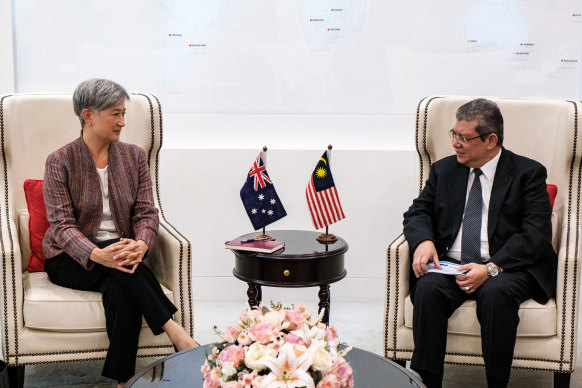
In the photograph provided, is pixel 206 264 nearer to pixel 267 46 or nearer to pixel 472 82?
pixel 267 46

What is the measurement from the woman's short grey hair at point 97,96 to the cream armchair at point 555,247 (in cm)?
128

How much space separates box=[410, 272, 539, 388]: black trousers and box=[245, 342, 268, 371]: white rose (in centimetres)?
123

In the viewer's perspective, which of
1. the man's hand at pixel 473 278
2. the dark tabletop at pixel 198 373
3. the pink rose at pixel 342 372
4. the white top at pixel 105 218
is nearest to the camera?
the pink rose at pixel 342 372

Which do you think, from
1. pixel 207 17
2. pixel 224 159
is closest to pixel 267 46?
pixel 207 17

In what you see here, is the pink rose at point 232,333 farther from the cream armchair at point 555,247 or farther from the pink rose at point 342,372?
the cream armchair at point 555,247

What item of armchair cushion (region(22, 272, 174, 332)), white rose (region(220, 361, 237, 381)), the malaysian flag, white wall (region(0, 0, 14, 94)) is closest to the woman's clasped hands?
armchair cushion (region(22, 272, 174, 332))

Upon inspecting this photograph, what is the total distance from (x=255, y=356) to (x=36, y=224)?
1805 millimetres

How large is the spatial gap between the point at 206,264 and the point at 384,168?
118cm

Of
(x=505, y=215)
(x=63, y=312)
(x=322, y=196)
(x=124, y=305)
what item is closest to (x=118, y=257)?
(x=124, y=305)

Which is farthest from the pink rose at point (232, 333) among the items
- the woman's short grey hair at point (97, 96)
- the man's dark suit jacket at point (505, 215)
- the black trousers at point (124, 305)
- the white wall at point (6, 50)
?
the white wall at point (6, 50)

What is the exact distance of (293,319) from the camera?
1.81 meters

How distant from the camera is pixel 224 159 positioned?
4.18 meters

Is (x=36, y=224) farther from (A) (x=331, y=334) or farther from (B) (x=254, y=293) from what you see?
(A) (x=331, y=334)

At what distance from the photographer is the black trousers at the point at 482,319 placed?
2.75 metres
